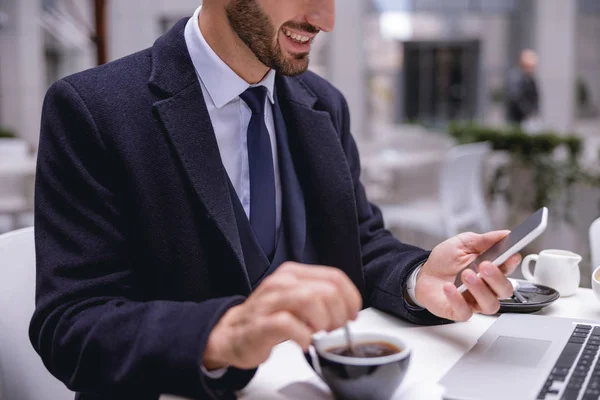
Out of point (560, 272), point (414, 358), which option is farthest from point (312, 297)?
point (560, 272)

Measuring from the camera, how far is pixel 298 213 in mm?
1374

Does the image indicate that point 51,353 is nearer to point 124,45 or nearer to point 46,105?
point 46,105

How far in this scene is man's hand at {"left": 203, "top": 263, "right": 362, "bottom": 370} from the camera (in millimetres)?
758

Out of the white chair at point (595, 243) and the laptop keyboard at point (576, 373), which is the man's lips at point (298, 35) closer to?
the laptop keyboard at point (576, 373)

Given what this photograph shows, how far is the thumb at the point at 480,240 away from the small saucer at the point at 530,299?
14cm

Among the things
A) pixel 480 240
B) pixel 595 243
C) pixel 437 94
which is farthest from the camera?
pixel 437 94

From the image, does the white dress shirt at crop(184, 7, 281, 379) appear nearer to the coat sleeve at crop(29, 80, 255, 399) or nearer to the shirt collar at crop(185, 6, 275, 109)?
the shirt collar at crop(185, 6, 275, 109)

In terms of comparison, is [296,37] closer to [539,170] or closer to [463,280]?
[463,280]

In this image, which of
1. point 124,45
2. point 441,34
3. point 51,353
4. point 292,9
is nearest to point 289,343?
point 51,353

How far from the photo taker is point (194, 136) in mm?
1192

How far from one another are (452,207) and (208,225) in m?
3.14

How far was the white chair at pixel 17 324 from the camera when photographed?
1259mm

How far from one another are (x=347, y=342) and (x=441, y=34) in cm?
1259

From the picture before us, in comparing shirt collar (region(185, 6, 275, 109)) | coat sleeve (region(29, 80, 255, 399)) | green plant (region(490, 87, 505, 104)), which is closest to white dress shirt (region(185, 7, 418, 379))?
shirt collar (region(185, 6, 275, 109))
